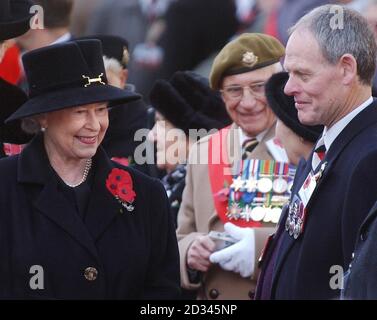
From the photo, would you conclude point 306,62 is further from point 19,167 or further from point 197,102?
point 197,102

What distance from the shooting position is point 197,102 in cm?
620

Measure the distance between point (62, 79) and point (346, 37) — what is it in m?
1.12

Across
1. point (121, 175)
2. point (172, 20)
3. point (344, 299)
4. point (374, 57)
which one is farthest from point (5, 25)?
point (172, 20)

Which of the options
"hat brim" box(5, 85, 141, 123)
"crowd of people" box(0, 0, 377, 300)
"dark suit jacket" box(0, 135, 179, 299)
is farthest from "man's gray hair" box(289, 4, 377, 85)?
"dark suit jacket" box(0, 135, 179, 299)

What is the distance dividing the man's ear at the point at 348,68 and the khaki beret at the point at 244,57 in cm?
144

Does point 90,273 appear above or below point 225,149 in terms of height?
below

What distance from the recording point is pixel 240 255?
5281 mm

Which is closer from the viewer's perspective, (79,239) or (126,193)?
(79,239)

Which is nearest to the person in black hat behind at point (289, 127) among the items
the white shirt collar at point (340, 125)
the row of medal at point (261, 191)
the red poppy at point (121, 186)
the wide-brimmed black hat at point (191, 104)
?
the row of medal at point (261, 191)

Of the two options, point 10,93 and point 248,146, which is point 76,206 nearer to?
point 10,93

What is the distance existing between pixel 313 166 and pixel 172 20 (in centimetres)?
452

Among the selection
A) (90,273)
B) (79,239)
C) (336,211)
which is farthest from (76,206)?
(336,211)

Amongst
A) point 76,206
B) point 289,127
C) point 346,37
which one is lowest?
point 76,206

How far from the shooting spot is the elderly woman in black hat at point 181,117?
6.19 meters
